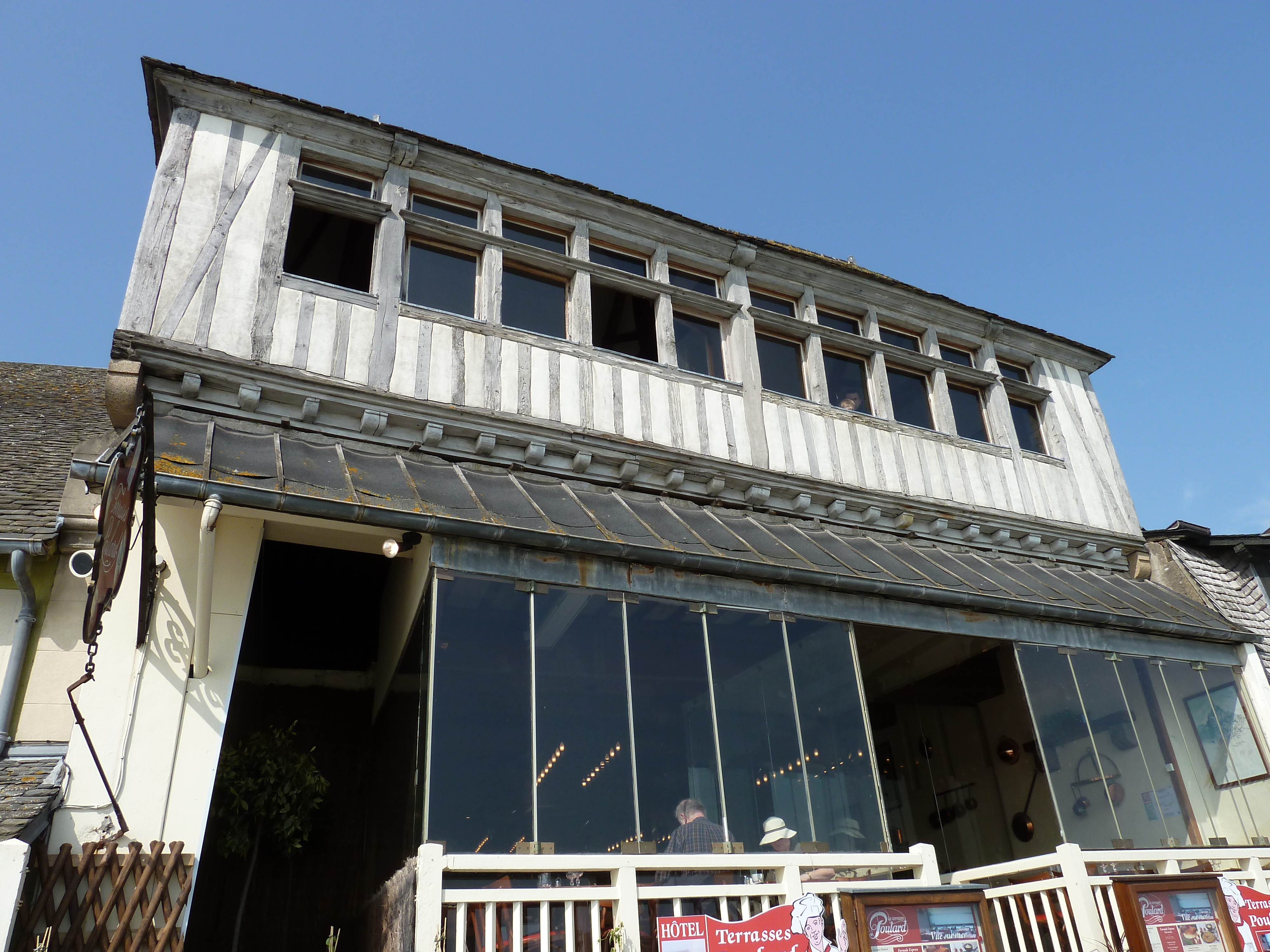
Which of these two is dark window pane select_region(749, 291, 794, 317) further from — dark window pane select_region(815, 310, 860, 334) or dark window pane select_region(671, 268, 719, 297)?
dark window pane select_region(671, 268, 719, 297)

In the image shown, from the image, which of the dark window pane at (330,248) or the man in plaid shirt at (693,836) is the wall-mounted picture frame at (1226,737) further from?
the dark window pane at (330,248)

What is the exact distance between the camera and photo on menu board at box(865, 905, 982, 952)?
4.95m

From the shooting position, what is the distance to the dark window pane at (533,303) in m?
8.57

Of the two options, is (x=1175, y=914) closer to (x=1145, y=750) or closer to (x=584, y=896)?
(x=1145, y=750)

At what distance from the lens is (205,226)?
24.7ft

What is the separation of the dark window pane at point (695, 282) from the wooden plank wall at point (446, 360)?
4.70 feet

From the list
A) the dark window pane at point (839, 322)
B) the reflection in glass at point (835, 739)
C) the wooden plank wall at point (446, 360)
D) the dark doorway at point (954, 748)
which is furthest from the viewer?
the dark window pane at point (839, 322)

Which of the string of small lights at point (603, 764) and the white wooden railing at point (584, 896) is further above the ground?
the string of small lights at point (603, 764)

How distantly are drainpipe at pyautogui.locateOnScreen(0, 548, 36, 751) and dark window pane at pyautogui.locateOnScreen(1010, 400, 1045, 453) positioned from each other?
34.5 ft

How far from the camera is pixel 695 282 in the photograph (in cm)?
1015

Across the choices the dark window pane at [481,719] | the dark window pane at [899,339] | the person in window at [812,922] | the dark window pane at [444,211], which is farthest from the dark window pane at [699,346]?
the person in window at [812,922]

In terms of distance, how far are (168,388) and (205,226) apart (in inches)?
65.6

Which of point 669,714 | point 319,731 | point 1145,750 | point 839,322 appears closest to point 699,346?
point 839,322

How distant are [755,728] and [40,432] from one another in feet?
23.5
